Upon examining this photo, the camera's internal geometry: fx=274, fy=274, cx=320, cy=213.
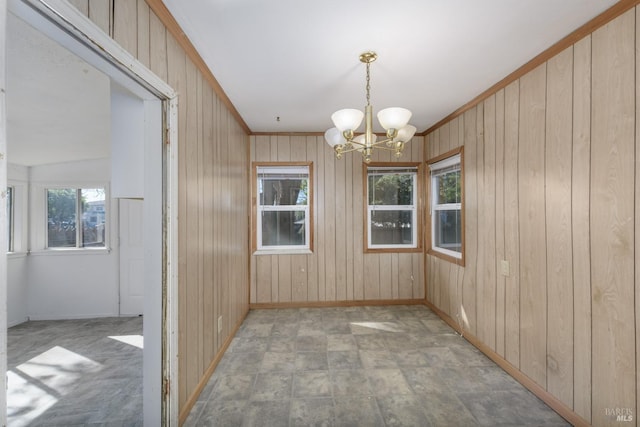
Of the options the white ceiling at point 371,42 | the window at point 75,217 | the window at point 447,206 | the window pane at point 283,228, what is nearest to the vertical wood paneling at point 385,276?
the window at point 447,206

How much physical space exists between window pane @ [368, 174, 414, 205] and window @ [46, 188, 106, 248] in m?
3.76

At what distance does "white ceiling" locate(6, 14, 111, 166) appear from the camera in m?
1.52

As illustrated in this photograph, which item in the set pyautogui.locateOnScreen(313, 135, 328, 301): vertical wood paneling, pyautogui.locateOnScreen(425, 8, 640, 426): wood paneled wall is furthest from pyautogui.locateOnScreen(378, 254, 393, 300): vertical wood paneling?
pyautogui.locateOnScreen(425, 8, 640, 426): wood paneled wall

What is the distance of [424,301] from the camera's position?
12.6ft

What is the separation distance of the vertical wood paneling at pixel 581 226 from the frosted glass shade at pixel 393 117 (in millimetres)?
1020

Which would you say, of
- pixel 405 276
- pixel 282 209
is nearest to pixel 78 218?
pixel 282 209

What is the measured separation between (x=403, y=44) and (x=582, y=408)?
252cm

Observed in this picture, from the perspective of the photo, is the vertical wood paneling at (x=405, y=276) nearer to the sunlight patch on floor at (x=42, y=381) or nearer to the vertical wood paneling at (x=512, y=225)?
the vertical wood paneling at (x=512, y=225)

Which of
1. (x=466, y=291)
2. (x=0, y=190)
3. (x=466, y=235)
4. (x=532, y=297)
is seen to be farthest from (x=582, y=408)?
(x=0, y=190)

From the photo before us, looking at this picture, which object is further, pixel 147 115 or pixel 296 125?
pixel 296 125

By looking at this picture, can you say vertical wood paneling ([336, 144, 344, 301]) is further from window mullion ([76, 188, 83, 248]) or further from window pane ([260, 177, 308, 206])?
window mullion ([76, 188, 83, 248])

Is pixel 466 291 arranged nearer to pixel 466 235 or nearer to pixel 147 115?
pixel 466 235

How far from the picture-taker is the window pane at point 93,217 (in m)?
3.79

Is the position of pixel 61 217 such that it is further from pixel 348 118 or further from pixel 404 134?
pixel 404 134
